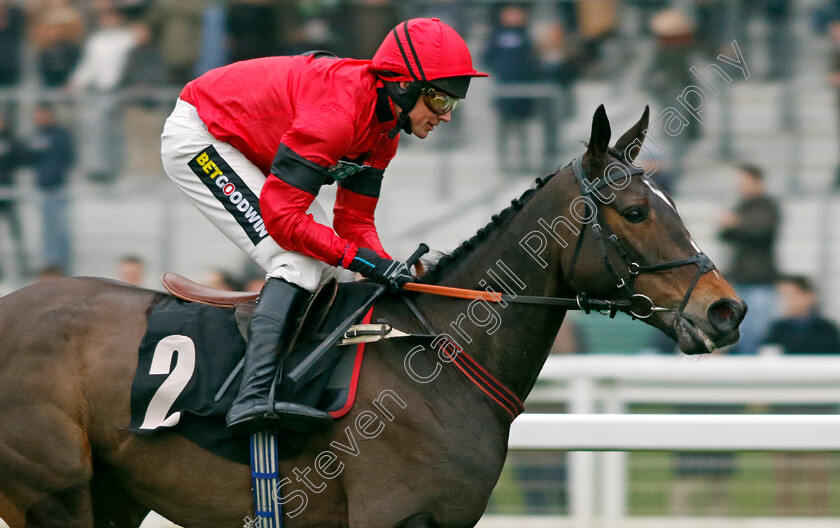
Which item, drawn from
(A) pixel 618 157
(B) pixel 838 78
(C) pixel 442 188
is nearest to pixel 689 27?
(B) pixel 838 78

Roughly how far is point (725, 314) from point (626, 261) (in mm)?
345

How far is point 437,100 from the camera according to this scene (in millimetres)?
3527

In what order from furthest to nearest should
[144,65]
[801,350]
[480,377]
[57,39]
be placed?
[57,39] → [144,65] → [801,350] → [480,377]

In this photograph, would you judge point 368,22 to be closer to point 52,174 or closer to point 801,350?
point 52,174

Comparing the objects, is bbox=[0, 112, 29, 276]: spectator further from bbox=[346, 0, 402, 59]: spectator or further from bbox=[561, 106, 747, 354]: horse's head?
bbox=[561, 106, 747, 354]: horse's head

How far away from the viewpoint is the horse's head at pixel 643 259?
3.29 m

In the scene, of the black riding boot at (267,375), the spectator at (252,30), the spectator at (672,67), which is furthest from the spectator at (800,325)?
the spectator at (252,30)

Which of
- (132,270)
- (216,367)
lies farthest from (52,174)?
(216,367)

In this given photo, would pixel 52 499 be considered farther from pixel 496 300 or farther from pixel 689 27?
pixel 689 27

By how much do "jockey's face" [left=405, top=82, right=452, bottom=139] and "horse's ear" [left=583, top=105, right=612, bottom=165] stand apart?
Answer: 0.50 meters

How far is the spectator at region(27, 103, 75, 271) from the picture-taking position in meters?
7.57

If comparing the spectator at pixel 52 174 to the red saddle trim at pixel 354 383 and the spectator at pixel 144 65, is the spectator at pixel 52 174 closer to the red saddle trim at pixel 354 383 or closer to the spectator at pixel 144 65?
the spectator at pixel 144 65

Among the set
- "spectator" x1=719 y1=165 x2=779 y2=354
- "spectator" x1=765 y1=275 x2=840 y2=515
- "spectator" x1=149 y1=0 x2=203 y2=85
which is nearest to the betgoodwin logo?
"spectator" x1=765 y1=275 x2=840 y2=515

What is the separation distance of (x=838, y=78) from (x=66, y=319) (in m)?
6.60
